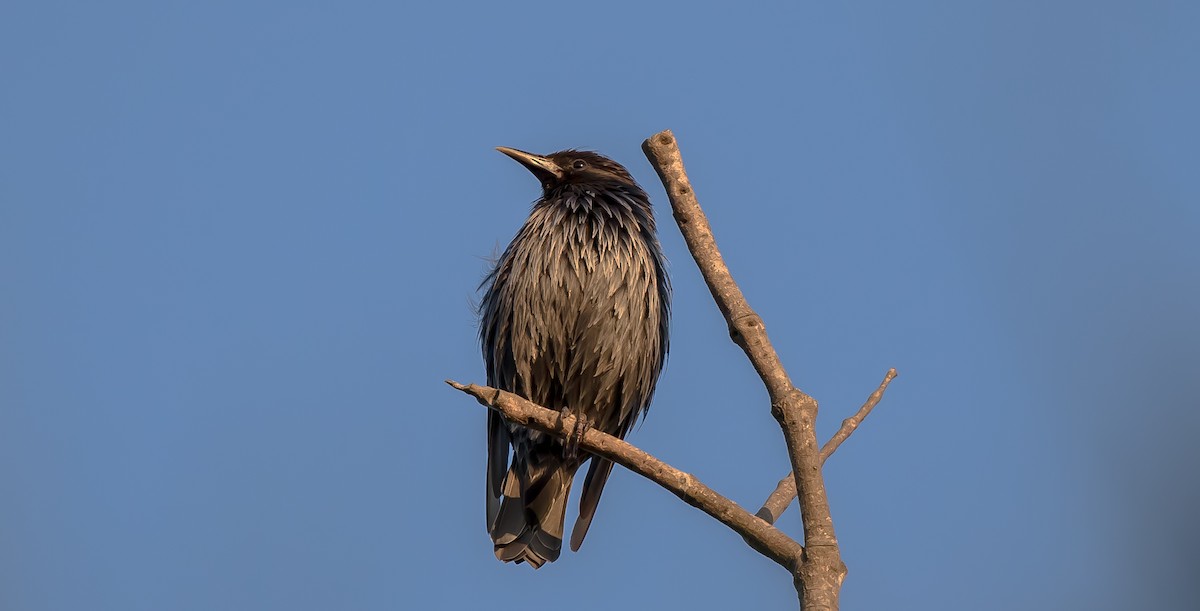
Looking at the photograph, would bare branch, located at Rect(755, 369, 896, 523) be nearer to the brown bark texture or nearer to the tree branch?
the brown bark texture

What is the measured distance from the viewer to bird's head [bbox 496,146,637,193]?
7434 mm

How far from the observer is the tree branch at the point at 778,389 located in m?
4.00

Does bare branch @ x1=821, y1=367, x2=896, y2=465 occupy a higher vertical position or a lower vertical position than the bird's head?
lower

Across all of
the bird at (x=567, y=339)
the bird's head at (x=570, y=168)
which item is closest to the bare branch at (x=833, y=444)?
the bird at (x=567, y=339)

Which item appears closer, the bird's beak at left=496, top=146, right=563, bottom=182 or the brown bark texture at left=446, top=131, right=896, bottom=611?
the brown bark texture at left=446, top=131, right=896, bottom=611

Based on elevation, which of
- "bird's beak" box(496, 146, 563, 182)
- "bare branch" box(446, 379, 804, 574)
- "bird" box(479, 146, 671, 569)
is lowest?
"bare branch" box(446, 379, 804, 574)

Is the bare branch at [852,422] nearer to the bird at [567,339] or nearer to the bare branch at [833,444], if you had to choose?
the bare branch at [833,444]

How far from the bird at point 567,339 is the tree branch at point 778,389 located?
189 cm

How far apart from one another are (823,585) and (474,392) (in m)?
1.62

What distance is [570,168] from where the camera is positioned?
7.52 metres

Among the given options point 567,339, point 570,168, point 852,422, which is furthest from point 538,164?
point 852,422

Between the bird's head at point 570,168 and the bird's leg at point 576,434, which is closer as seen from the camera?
the bird's leg at point 576,434

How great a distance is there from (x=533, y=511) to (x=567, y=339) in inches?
40.1

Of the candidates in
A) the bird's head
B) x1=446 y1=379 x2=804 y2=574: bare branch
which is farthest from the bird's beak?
x1=446 y1=379 x2=804 y2=574: bare branch
